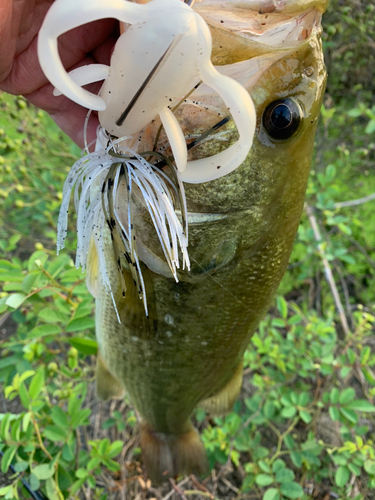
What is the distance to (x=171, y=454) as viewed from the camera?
144 cm

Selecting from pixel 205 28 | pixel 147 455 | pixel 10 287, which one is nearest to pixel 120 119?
pixel 205 28

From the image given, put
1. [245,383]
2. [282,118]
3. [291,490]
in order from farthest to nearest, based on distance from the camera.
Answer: [245,383], [291,490], [282,118]

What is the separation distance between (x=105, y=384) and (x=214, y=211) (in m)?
1.00

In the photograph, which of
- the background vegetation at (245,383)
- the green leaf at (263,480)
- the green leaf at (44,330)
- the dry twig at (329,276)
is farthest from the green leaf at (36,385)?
the dry twig at (329,276)

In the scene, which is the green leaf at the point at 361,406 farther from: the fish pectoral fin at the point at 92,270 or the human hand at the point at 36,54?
the human hand at the point at 36,54

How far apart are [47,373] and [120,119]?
1064 millimetres

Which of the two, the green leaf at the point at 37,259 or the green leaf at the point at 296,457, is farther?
the green leaf at the point at 296,457

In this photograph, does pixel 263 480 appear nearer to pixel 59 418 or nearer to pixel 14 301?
pixel 59 418

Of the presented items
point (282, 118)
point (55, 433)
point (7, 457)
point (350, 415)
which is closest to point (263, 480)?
point (350, 415)

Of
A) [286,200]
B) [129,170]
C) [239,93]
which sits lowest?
[286,200]

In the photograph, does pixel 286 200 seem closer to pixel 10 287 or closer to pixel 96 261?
pixel 96 261

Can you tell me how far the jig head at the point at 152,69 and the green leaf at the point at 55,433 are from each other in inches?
38.6

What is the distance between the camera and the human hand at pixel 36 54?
35.9 inches

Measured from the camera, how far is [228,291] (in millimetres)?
846
